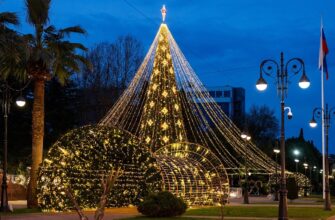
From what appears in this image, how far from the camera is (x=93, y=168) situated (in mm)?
31703

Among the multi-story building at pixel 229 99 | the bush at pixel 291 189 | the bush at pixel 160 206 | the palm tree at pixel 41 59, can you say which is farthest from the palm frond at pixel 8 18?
the multi-story building at pixel 229 99

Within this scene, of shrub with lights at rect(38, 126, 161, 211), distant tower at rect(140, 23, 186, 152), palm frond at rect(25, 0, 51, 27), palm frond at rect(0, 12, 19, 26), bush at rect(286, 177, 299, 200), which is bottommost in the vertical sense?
bush at rect(286, 177, 299, 200)

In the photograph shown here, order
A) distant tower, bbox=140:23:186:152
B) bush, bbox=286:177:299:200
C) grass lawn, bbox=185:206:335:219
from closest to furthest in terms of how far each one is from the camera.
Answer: grass lawn, bbox=185:206:335:219 → distant tower, bbox=140:23:186:152 → bush, bbox=286:177:299:200

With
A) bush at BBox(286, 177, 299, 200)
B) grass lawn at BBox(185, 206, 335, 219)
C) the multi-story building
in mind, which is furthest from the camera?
the multi-story building

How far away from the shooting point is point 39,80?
32156mm

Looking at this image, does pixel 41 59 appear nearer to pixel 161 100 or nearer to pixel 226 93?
pixel 161 100

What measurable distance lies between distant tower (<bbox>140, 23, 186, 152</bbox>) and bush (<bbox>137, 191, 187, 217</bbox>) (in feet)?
37.0

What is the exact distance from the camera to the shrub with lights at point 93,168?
1172 inches

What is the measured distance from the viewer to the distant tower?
37.6 metres

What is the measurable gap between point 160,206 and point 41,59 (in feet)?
32.9

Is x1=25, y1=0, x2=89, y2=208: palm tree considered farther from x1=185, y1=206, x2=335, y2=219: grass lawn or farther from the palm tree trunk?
x1=185, y1=206, x2=335, y2=219: grass lawn

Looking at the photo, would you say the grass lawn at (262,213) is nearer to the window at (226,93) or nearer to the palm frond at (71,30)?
the palm frond at (71,30)

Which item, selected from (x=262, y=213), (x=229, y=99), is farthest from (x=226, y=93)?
(x=262, y=213)

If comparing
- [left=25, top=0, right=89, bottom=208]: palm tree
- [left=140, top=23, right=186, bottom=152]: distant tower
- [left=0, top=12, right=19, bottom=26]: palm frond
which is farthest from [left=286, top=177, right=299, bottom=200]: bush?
[left=0, top=12, right=19, bottom=26]: palm frond
